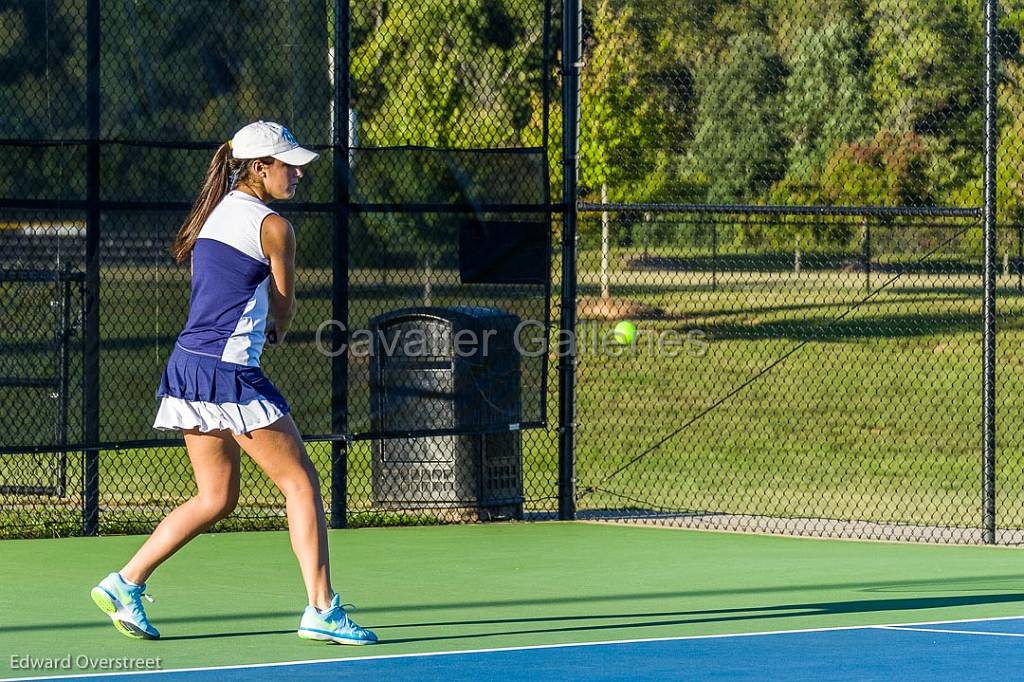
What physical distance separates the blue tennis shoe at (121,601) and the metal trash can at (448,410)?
3.79 m

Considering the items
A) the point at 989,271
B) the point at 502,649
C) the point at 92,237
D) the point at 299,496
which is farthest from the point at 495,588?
the point at 989,271

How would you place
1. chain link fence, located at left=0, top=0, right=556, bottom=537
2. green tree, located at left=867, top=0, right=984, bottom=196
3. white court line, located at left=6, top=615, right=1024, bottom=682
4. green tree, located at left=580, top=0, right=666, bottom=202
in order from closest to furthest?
white court line, located at left=6, top=615, right=1024, bottom=682, chain link fence, located at left=0, top=0, right=556, bottom=537, green tree, located at left=867, top=0, right=984, bottom=196, green tree, located at left=580, top=0, right=666, bottom=202

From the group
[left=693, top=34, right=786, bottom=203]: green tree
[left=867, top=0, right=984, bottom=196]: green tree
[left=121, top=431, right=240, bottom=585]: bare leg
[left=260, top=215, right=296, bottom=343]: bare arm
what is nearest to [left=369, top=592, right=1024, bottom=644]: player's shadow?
[left=121, top=431, right=240, bottom=585]: bare leg

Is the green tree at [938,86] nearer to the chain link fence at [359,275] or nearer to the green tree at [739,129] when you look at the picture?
the green tree at [739,129]

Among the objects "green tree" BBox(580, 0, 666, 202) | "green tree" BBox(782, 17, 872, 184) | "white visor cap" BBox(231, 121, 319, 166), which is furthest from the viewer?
"green tree" BBox(782, 17, 872, 184)

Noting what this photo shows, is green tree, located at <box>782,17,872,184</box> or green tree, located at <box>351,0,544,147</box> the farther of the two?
green tree, located at <box>782,17,872,184</box>

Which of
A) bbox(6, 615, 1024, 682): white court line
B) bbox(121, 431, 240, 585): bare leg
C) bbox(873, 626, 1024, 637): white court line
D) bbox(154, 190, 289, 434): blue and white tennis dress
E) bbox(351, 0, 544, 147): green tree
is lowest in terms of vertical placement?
bbox(873, 626, 1024, 637): white court line

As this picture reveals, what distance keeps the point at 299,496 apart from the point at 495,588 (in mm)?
2024

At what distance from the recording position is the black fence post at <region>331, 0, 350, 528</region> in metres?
10.4

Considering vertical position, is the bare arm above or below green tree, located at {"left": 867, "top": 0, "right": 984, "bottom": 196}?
below

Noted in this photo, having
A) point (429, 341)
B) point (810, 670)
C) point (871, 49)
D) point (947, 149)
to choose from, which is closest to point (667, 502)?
point (429, 341)

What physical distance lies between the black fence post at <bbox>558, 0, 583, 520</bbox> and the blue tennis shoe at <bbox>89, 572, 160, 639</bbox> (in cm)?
464

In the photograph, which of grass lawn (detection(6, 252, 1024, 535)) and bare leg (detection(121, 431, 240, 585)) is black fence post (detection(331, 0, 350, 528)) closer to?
grass lawn (detection(6, 252, 1024, 535))

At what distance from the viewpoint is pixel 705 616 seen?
780 centimetres
